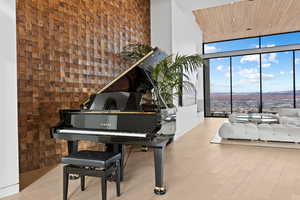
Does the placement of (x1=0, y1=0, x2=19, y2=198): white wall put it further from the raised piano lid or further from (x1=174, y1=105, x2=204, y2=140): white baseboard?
(x1=174, y1=105, x2=204, y2=140): white baseboard

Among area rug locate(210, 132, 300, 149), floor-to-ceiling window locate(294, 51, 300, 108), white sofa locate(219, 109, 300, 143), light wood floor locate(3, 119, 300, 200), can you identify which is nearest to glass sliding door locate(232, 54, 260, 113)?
floor-to-ceiling window locate(294, 51, 300, 108)

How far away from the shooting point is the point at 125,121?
2.23 metres

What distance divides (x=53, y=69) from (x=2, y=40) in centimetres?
99

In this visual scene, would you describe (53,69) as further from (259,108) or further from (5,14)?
(259,108)

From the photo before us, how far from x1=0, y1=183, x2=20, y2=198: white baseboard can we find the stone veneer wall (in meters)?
0.54

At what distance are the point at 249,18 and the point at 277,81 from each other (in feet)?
12.0

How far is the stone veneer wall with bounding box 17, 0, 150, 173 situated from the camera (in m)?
2.91

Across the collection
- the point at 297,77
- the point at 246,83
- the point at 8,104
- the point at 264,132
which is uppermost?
the point at 297,77

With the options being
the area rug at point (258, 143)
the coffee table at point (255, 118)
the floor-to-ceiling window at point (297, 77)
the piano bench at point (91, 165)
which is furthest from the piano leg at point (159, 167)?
the floor-to-ceiling window at point (297, 77)

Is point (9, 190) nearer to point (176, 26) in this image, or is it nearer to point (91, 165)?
point (91, 165)

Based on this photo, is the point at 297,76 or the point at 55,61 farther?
the point at 297,76

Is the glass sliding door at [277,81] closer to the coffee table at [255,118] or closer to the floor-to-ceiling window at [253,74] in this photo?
the floor-to-ceiling window at [253,74]

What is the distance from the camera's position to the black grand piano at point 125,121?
7.11 feet

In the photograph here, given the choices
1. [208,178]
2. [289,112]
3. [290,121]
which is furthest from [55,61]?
[289,112]
